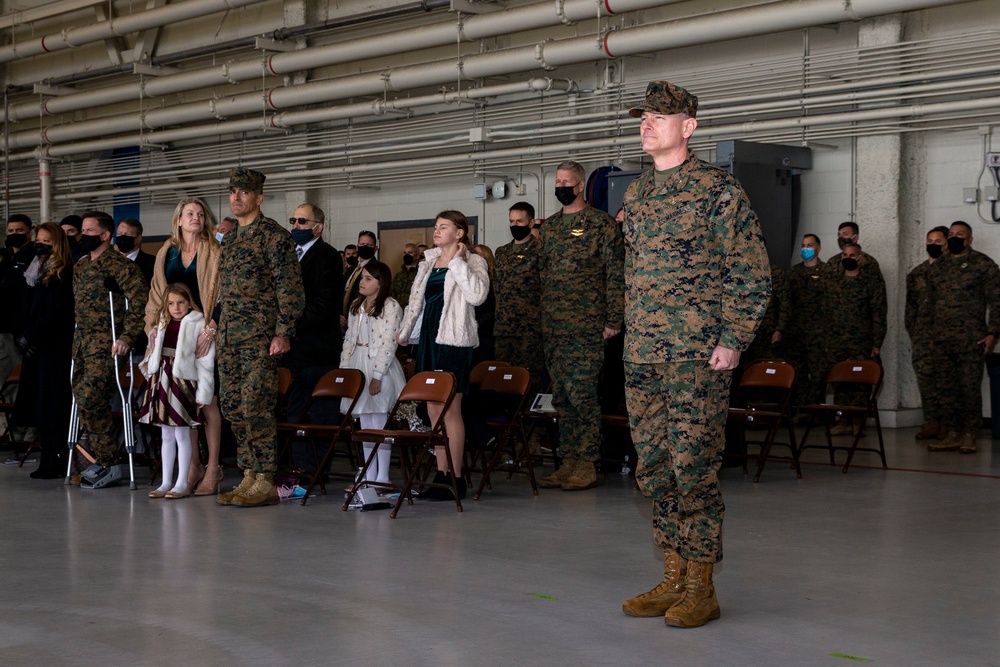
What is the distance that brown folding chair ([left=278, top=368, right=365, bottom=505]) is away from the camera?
21.6 feet

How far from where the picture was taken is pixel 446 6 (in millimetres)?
11828

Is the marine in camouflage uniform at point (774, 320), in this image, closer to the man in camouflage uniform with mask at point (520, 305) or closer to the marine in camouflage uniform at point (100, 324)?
the man in camouflage uniform with mask at point (520, 305)

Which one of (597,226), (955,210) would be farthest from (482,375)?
(955,210)

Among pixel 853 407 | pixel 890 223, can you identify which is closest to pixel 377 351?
pixel 853 407

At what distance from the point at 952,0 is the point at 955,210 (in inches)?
79.1

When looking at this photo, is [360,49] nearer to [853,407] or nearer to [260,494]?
[853,407]

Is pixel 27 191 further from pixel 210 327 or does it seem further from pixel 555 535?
pixel 555 535

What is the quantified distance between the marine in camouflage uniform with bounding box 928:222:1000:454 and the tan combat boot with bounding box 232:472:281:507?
500cm

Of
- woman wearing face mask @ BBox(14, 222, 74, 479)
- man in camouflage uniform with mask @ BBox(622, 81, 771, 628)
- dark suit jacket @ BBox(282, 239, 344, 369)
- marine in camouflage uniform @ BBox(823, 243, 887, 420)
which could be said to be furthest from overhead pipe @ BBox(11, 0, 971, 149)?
man in camouflage uniform with mask @ BBox(622, 81, 771, 628)

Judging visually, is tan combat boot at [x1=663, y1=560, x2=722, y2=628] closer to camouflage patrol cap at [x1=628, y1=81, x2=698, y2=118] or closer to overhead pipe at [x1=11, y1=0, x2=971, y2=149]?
camouflage patrol cap at [x1=628, y1=81, x2=698, y2=118]

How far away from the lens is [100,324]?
6965 millimetres

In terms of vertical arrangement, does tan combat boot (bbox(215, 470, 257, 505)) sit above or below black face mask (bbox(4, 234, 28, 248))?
below

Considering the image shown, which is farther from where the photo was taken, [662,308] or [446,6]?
[446,6]

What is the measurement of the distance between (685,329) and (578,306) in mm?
2954
